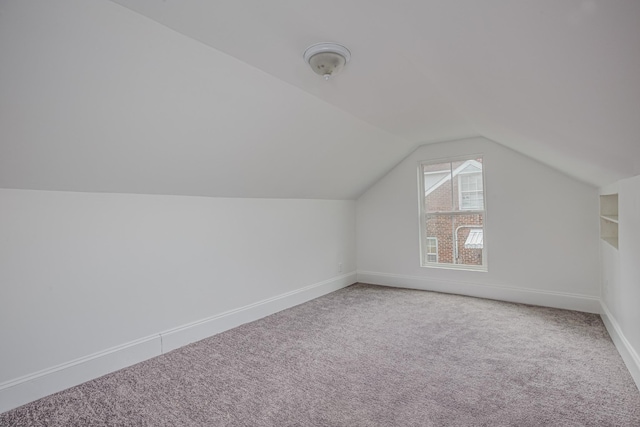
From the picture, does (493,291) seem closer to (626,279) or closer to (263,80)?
(626,279)

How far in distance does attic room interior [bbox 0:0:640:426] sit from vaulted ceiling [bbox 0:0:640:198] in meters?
0.01

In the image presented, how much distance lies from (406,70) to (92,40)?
67.1 inches

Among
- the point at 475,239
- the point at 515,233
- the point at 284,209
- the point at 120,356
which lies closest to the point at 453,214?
the point at 475,239

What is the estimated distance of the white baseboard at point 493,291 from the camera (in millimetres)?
3714

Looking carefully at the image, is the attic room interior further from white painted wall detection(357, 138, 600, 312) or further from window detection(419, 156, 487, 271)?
window detection(419, 156, 487, 271)

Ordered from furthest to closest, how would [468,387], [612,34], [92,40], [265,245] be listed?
1. [265,245]
2. [468,387]
3. [92,40]
4. [612,34]

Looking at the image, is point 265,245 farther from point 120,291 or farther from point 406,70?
point 406,70

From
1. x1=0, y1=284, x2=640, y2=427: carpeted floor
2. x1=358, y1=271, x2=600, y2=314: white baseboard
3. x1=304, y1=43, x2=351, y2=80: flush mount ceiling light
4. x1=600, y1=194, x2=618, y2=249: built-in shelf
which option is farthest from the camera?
x1=358, y1=271, x2=600, y2=314: white baseboard

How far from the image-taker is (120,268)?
103 inches

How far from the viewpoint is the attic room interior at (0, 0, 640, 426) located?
1451 millimetres

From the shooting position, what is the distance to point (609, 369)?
7.95ft

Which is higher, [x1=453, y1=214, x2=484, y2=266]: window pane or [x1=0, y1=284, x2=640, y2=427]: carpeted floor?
[x1=453, y1=214, x2=484, y2=266]: window pane

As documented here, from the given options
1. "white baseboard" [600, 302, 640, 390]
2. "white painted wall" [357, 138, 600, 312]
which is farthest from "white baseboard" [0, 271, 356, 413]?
"white baseboard" [600, 302, 640, 390]

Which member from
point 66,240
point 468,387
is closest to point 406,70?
point 468,387
